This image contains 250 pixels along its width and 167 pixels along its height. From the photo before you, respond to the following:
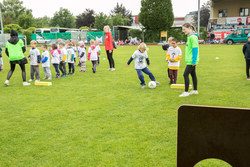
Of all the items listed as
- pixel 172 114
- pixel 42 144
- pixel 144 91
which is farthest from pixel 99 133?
pixel 144 91

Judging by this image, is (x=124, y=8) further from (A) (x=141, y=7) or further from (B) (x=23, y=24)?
(A) (x=141, y=7)

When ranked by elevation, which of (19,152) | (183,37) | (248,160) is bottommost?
(19,152)

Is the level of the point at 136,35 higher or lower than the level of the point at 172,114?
higher

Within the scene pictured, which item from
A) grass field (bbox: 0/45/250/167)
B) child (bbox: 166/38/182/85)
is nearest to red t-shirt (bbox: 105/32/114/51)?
grass field (bbox: 0/45/250/167)

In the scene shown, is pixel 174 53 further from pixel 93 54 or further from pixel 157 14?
pixel 157 14

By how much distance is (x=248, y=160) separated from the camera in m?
1.92

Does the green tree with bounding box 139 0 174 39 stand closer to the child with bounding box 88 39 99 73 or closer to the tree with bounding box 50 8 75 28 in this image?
the child with bounding box 88 39 99 73

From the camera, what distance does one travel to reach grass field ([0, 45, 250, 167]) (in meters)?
3.72

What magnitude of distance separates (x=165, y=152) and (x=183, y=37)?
39226mm

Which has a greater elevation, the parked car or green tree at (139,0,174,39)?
green tree at (139,0,174,39)

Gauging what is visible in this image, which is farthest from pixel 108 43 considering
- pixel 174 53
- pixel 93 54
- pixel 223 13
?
pixel 223 13

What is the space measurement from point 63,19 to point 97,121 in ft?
269

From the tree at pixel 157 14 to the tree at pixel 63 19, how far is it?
46489mm

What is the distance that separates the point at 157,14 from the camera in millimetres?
39281
